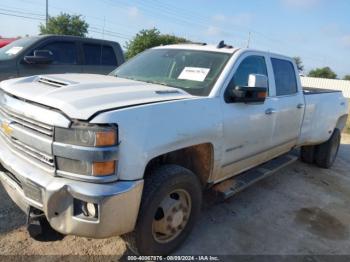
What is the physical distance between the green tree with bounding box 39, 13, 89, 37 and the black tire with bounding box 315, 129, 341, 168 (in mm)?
31939

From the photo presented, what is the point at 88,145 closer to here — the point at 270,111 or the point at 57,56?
the point at 270,111

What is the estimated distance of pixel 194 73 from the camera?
3637 millimetres

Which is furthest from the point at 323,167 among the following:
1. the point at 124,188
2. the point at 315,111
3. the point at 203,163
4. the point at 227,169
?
the point at 124,188

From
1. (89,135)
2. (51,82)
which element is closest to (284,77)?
(51,82)

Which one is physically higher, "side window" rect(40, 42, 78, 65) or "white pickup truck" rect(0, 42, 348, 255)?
"side window" rect(40, 42, 78, 65)

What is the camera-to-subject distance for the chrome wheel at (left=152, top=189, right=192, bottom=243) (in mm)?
2971

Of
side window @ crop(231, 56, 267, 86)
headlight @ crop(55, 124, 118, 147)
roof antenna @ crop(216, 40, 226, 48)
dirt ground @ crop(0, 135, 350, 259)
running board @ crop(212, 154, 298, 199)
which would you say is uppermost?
roof antenna @ crop(216, 40, 226, 48)

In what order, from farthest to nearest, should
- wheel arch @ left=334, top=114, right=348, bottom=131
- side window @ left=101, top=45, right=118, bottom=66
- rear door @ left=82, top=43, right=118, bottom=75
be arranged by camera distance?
side window @ left=101, top=45, right=118, bottom=66
rear door @ left=82, top=43, right=118, bottom=75
wheel arch @ left=334, top=114, right=348, bottom=131

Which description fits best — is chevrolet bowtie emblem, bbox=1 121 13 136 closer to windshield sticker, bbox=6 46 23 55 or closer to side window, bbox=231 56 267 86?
side window, bbox=231 56 267 86

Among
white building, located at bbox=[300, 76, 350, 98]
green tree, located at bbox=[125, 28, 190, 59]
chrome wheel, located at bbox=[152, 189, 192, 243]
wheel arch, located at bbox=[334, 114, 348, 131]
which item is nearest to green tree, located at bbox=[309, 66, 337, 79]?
white building, located at bbox=[300, 76, 350, 98]

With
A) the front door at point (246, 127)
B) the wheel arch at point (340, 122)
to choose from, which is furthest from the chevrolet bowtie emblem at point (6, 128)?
the wheel arch at point (340, 122)

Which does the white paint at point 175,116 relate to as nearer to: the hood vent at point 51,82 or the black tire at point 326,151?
the hood vent at point 51,82

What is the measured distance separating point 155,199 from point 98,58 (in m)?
5.55

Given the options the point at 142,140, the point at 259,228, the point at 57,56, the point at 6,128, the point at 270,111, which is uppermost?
the point at 57,56
